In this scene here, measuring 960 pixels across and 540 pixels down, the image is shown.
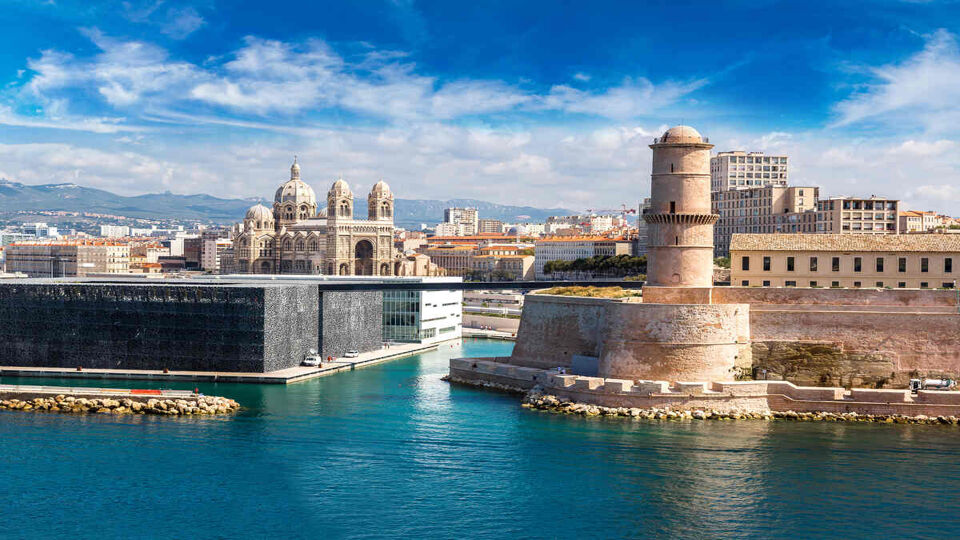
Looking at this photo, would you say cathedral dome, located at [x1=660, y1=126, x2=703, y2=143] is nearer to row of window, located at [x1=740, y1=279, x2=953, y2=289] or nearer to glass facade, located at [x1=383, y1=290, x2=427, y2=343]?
row of window, located at [x1=740, y1=279, x2=953, y2=289]

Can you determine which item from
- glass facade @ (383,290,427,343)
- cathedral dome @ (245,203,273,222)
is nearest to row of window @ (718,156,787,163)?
cathedral dome @ (245,203,273,222)

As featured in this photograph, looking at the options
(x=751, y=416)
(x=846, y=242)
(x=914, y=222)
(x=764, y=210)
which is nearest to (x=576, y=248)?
(x=764, y=210)

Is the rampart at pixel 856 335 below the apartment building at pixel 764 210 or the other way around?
below

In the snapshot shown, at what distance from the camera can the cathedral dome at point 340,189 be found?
13588 centimetres


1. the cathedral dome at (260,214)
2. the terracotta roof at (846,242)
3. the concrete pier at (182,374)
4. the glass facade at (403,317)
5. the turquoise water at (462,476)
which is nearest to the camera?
the turquoise water at (462,476)

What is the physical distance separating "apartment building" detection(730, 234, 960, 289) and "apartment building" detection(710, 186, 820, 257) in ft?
198

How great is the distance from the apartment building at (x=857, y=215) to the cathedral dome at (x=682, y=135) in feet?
209

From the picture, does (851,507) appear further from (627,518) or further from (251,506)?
(251,506)

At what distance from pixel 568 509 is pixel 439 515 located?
365cm

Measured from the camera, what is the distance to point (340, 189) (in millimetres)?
136375

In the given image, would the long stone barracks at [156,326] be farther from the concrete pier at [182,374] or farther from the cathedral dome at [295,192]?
the cathedral dome at [295,192]

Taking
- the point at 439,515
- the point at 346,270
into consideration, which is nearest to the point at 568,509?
the point at 439,515

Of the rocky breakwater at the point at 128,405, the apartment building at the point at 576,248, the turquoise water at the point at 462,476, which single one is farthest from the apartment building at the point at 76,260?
the turquoise water at the point at 462,476

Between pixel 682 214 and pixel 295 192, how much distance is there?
344 ft
